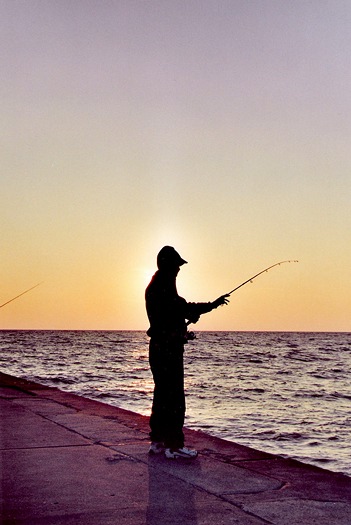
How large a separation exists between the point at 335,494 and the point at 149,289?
224cm

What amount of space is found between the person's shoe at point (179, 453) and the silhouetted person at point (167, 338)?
0.02 meters

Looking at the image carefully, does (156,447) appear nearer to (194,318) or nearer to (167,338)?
(167,338)

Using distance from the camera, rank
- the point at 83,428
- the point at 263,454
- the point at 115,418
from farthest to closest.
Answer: the point at 115,418 → the point at 83,428 → the point at 263,454

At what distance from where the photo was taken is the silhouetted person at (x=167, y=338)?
5.58 m

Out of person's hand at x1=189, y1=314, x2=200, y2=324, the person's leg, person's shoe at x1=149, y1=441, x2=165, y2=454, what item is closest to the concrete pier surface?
person's shoe at x1=149, y1=441, x2=165, y2=454

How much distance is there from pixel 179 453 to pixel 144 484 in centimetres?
97

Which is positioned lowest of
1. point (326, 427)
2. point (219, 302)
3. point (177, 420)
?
point (326, 427)

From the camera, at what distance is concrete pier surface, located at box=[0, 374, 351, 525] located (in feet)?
12.6

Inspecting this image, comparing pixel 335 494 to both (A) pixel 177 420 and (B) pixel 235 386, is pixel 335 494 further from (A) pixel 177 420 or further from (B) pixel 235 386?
(B) pixel 235 386

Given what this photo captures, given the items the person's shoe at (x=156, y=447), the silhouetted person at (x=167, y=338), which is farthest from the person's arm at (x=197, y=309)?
the person's shoe at (x=156, y=447)

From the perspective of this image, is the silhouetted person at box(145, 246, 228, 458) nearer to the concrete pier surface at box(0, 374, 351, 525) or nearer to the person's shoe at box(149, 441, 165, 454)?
the person's shoe at box(149, 441, 165, 454)

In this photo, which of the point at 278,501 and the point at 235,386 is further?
the point at 235,386

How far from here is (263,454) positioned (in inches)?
232

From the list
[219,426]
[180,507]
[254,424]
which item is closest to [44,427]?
[180,507]
